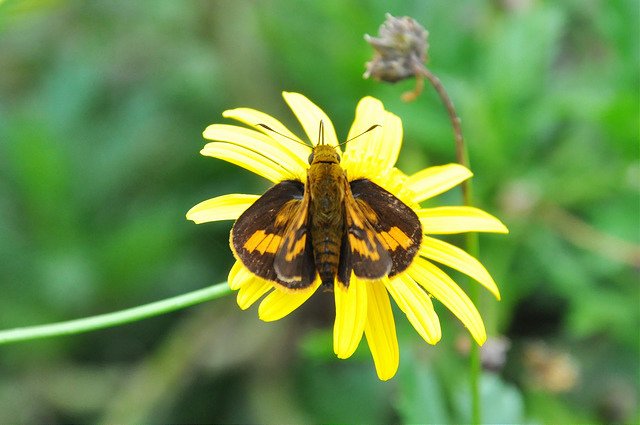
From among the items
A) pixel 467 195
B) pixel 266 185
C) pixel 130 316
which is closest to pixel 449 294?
pixel 467 195

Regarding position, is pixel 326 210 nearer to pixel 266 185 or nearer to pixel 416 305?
pixel 416 305

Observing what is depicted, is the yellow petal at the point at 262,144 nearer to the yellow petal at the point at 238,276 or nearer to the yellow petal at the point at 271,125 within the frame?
the yellow petal at the point at 271,125

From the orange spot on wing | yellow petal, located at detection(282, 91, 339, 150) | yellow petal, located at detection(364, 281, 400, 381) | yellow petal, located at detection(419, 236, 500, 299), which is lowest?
yellow petal, located at detection(364, 281, 400, 381)

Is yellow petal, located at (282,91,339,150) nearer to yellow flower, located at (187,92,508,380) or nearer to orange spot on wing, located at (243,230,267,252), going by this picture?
yellow flower, located at (187,92,508,380)

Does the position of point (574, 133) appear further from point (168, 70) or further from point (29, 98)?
point (29, 98)

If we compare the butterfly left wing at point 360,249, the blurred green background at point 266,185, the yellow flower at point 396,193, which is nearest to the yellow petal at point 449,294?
the yellow flower at point 396,193

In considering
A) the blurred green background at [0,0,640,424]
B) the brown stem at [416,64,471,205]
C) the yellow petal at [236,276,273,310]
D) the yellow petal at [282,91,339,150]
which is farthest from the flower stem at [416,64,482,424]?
the blurred green background at [0,0,640,424]

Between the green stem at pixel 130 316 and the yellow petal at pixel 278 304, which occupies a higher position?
the green stem at pixel 130 316
